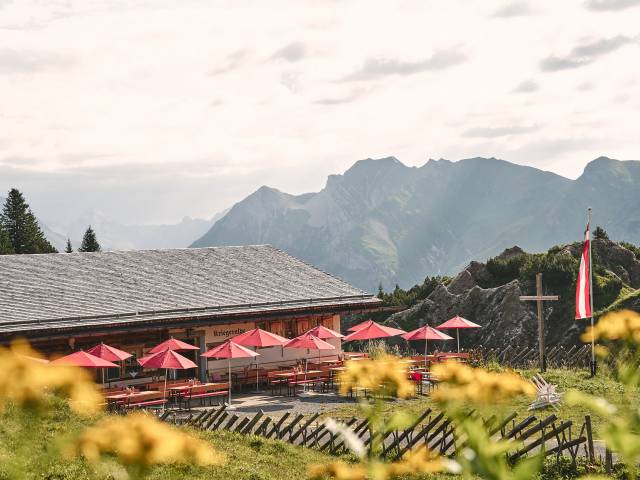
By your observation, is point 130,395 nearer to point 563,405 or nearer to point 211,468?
point 211,468

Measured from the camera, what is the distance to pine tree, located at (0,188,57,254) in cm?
7381

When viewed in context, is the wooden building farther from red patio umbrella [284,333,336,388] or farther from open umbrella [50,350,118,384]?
open umbrella [50,350,118,384]

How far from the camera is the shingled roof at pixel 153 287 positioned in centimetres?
3077

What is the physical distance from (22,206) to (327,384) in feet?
168

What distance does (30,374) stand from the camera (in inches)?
115

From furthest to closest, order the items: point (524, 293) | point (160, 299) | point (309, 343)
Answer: point (524, 293), point (160, 299), point (309, 343)

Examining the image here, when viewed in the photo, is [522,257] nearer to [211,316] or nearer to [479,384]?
[211,316]

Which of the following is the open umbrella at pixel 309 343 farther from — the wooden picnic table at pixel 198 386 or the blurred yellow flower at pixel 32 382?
the blurred yellow flower at pixel 32 382

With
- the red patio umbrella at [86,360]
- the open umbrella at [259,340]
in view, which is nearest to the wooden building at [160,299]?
the open umbrella at [259,340]

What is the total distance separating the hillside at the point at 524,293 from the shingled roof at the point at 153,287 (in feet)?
45.0

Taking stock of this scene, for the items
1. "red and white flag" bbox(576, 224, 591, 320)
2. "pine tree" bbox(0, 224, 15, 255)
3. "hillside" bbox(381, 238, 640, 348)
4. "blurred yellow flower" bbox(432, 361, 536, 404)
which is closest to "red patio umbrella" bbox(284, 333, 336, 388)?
"red and white flag" bbox(576, 224, 591, 320)

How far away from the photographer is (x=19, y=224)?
245 ft

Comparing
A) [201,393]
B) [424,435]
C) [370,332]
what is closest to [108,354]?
[201,393]

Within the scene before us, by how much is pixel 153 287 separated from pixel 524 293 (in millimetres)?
26547
